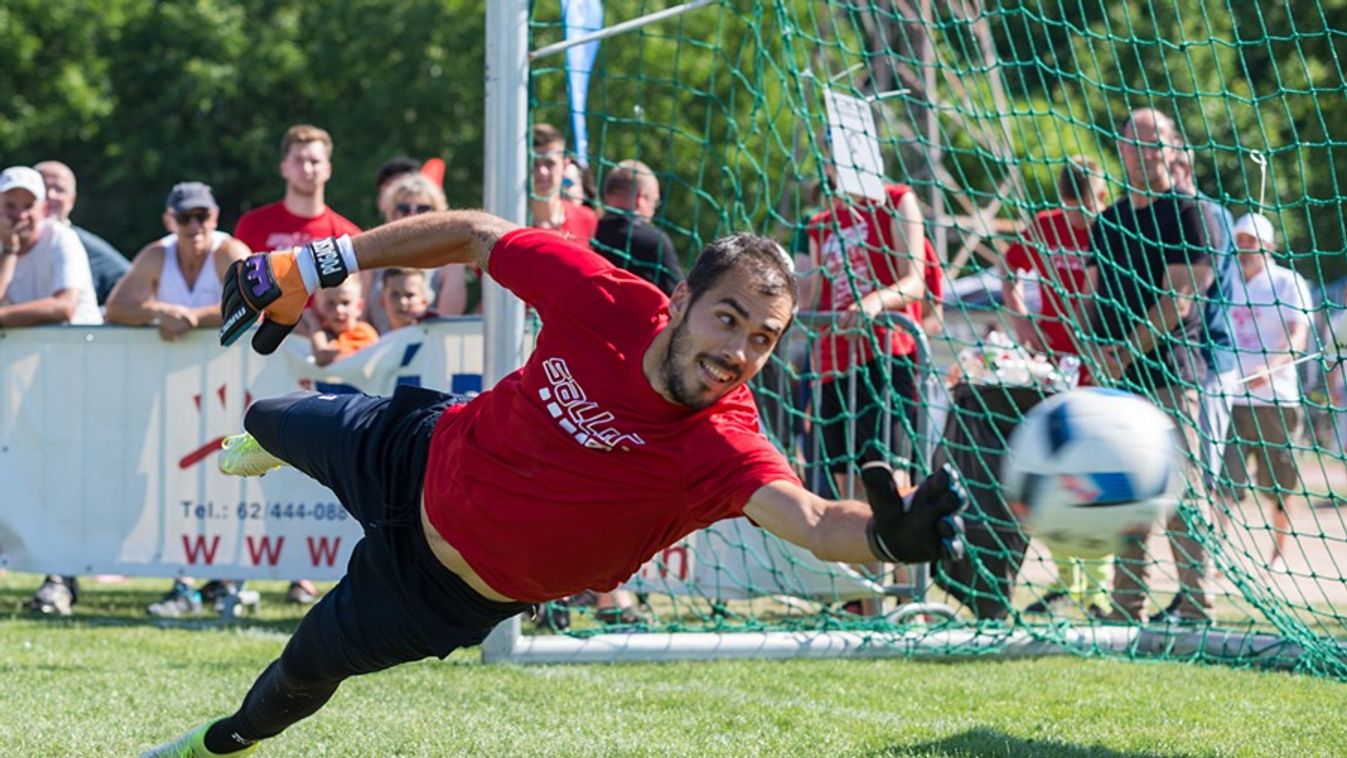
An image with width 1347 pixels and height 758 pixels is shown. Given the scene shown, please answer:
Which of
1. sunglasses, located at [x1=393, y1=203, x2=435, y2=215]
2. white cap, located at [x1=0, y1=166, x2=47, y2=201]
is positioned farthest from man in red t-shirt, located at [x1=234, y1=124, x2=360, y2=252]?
white cap, located at [x1=0, y1=166, x2=47, y2=201]

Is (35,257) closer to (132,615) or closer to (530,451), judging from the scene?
(132,615)

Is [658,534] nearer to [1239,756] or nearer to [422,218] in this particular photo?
[422,218]

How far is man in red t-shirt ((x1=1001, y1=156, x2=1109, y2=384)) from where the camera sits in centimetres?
699

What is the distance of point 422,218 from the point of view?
4625 mm

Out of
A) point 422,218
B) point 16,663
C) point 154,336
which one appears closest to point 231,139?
point 154,336

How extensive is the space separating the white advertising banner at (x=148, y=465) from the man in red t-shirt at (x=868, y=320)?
6.71ft

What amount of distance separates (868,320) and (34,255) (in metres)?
4.16

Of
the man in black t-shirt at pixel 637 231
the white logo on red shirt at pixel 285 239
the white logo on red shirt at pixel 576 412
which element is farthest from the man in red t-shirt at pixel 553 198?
the white logo on red shirt at pixel 576 412

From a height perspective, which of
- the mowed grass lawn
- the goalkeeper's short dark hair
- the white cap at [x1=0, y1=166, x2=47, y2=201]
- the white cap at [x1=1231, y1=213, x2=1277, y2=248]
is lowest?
the mowed grass lawn

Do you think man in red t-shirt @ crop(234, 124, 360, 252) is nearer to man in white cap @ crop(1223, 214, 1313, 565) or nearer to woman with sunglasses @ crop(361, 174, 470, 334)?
woman with sunglasses @ crop(361, 174, 470, 334)

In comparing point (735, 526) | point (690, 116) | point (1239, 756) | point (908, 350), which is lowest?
point (1239, 756)

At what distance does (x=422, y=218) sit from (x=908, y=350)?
133 inches

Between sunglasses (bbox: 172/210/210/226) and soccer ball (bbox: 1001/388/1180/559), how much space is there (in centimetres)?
571

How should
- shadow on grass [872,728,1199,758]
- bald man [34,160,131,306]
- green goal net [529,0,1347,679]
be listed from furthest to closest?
bald man [34,160,131,306], green goal net [529,0,1347,679], shadow on grass [872,728,1199,758]
